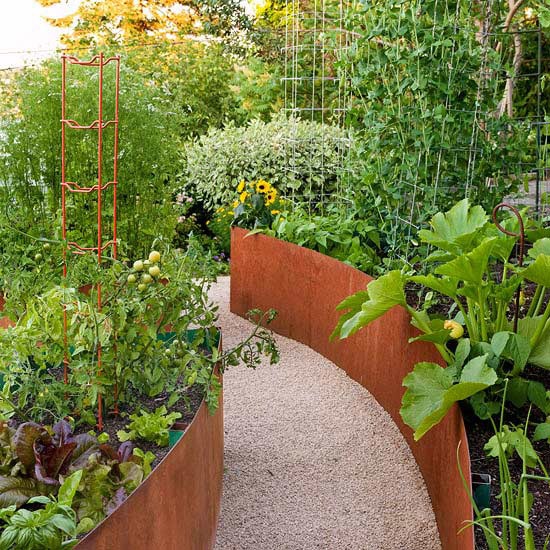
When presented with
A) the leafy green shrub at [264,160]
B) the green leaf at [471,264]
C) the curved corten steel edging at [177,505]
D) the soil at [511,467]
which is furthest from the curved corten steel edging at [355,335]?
the leafy green shrub at [264,160]

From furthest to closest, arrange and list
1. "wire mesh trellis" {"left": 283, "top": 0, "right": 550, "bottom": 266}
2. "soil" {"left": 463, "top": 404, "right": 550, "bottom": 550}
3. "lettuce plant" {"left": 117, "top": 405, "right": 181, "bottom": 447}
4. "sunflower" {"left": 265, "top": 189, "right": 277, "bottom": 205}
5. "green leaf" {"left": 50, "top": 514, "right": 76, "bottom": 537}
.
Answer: "sunflower" {"left": 265, "top": 189, "right": 277, "bottom": 205} < "wire mesh trellis" {"left": 283, "top": 0, "right": 550, "bottom": 266} < "lettuce plant" {"left": 117, "top": 405, "right": 181, "bottom": 447} < "soil" {"left": 463, "top": 404, "right": 550, "bottom": 550} < "green leaf" {"left": 50, "top": 514, "right": 76, "bottom": 537}

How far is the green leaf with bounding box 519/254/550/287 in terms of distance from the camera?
2.30m

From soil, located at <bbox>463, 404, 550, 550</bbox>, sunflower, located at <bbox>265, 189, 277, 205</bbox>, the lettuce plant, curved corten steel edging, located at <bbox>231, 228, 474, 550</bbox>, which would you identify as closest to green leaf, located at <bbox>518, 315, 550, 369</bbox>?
soil, located at <bbox>463, 404, 550, 550</bbox>

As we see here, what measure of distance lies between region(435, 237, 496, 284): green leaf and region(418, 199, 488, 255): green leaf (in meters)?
0.16

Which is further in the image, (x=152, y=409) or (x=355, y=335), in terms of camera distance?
(x=355, y=335)

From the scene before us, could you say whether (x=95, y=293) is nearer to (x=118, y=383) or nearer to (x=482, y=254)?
A: (x=118, y=383)

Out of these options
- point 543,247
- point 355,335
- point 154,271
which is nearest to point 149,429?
point 154,271

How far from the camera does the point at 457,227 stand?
9.11 feet

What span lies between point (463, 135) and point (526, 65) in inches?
168

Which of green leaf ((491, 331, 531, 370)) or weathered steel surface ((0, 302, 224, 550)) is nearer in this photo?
weathered steel surface ((0, 302, 224, 550))

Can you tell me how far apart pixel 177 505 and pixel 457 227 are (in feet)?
4.47

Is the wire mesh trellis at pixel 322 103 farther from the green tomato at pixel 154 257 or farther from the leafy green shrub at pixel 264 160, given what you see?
Result: the green tomato at pixel 154 257

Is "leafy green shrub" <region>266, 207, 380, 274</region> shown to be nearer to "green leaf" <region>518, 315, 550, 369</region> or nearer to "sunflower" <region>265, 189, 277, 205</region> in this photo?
"sunflower" <region>265, 189, 277, 205</region>

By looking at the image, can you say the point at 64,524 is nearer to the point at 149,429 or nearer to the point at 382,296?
the point at 149,429
